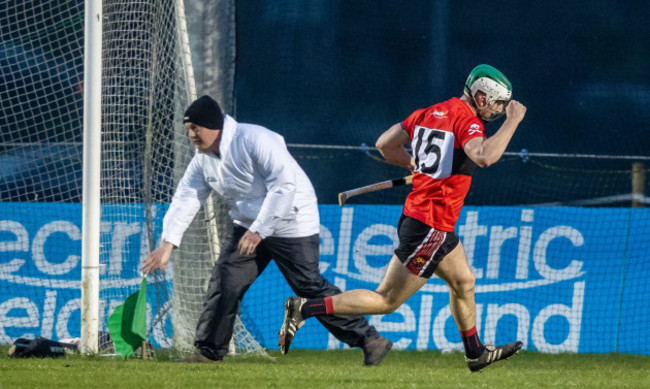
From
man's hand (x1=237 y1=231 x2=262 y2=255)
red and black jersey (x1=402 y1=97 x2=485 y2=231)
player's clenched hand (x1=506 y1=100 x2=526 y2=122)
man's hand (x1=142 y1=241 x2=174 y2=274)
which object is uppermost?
player's clenched hand (x1=506 y1=100 x2=526 y2=122)

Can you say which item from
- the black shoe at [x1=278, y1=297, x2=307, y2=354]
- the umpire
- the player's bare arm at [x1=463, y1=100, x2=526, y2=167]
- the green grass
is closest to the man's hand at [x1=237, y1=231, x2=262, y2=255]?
the umpire

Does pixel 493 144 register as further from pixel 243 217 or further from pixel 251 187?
pixel 243 217

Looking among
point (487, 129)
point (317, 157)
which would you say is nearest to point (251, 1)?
point (317, 157)

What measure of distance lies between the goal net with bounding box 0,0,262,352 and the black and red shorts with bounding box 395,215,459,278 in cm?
222

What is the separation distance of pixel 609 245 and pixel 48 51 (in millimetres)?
5574

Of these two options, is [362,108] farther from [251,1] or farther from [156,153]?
[156,153]

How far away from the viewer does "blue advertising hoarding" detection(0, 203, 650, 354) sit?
923cm

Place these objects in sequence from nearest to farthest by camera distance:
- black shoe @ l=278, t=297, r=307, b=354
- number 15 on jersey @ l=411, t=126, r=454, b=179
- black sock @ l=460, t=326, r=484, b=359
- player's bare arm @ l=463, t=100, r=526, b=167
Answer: player's bare arm @ l=463, t=100, r=526, b=167, number 15 on jersey @ l=411, t=126, r=454, b=179, black shoe @ l=278, t=297, r=307, b=354, black sock @ l=460, t=326, r=484, b=359

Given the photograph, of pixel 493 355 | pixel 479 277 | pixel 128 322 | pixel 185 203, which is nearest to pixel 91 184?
pixel 185 203

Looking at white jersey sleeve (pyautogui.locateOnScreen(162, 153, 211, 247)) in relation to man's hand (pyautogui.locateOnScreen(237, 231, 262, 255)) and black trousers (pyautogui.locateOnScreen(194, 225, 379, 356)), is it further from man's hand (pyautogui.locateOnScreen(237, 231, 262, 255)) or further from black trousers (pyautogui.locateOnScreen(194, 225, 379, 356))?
man's hand (pyautogui.locateOnScreen(237, 231, 262, 255))

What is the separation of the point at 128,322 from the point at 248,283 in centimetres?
91

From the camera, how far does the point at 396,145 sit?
279 inches

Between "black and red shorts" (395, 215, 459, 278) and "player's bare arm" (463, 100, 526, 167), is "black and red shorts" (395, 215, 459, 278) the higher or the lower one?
the lower one

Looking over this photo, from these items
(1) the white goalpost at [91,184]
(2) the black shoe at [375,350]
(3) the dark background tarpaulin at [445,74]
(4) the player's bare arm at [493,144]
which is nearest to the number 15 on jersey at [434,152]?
(4) the player's bare arm at [493,144]
